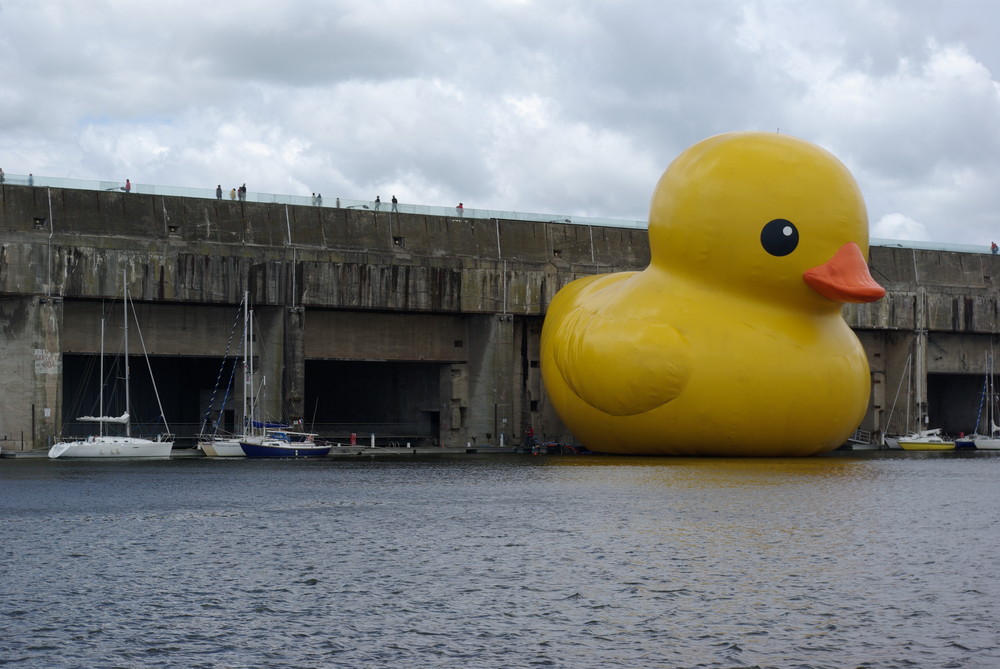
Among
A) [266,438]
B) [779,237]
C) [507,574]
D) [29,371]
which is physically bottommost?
[507,574]

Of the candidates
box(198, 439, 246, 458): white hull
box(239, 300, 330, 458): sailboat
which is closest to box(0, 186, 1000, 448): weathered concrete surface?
box(239, 300, 330, 458): sailboat

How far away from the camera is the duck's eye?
36.9m

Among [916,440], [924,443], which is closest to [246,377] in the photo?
[916,440]

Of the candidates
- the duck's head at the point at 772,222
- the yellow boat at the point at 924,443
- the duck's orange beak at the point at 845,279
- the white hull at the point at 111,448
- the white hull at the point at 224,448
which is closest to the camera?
the duck's orange beak at the point at 845,279

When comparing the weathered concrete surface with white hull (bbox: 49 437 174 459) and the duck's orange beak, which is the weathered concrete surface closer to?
white hull (bbox: 49 437 174 459)

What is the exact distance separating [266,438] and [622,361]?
16.0 metres

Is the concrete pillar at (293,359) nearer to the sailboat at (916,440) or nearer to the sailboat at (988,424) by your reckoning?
the sailboat at (916,440)

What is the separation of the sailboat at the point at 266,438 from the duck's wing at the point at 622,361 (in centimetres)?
1167

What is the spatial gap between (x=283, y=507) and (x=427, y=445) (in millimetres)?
26607

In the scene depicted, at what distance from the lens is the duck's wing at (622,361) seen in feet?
122

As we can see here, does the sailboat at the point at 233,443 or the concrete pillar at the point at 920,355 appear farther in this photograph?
the concrete pillar at the point at 920,355

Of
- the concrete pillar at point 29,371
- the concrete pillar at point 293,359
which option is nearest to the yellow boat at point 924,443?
the concrete pillar at point 293,359

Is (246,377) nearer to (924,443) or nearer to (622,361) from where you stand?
(622,361)

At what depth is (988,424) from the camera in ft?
209
